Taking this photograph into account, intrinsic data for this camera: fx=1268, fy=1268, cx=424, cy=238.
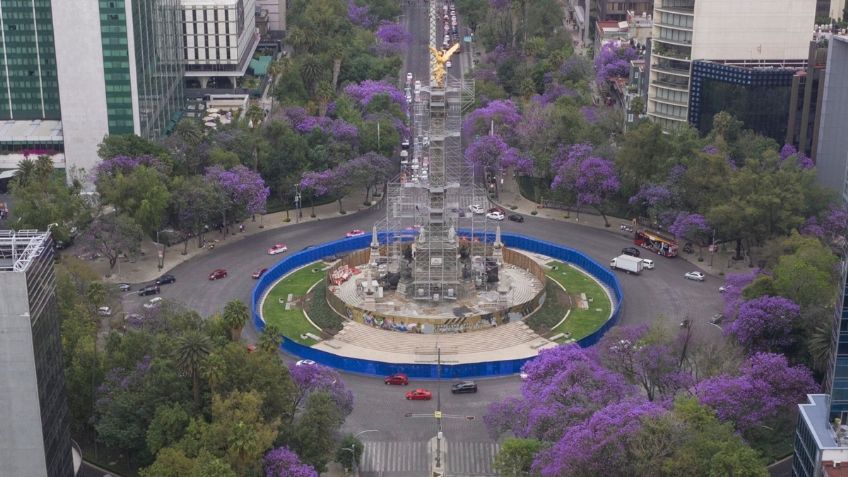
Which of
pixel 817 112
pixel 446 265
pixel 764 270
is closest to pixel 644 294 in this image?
pixel 764 270

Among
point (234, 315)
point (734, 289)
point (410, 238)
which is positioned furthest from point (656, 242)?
point (234, 315)

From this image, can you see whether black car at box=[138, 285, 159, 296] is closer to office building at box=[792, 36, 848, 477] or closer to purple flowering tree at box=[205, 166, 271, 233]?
purple flowering tree at box=[205, 166, 271, 233]

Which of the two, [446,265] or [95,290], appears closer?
[95,290]

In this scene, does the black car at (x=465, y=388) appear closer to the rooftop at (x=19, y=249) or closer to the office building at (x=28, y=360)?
the office building at (x=28, y=360)

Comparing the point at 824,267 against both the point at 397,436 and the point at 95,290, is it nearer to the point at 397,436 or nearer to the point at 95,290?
the point at 397,436

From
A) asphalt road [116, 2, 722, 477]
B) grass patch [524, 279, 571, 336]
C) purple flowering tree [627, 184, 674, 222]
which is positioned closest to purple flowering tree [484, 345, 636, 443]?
asphalt road [116, 2, 722, 477]
